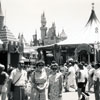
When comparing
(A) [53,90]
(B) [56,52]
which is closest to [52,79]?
(A) [53,90]

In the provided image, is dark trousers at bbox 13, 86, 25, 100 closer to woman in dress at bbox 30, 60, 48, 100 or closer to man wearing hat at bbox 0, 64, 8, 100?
man wearing hat at bbox 0, 64, 8, 100

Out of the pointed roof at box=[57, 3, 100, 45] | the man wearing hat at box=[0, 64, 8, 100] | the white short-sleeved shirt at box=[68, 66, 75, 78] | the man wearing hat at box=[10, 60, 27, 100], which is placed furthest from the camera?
the pointed roof at box=[57, 3, 100, 45]

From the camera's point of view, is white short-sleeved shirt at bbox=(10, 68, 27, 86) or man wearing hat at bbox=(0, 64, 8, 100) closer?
man wearing hat at bbox=(0, 64, 8, 100)

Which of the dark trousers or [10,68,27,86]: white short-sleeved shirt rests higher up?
[10,68,27,86]: white short-sleeved shirt

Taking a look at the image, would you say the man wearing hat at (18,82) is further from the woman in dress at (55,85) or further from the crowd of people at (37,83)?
the woman in dress at (55,85)

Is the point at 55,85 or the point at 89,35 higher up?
the point at 89,35

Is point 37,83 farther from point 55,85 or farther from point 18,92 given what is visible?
point 18,92

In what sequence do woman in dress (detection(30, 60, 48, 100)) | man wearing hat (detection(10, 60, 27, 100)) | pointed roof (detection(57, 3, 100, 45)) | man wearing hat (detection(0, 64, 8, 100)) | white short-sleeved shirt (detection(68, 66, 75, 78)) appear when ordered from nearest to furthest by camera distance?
woman in dress (detection(30, 60, 48, 100)) < man wearing hat (detection(0, 64, 8, 100)) < man wearing hat (detection(10, 60, 27, 100)) < white short-sleeved shirt (detection(68, 66, 75, 78)) < pointed roof (detection(57, 3, 100, 45))

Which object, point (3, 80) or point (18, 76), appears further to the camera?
point (18, 76)

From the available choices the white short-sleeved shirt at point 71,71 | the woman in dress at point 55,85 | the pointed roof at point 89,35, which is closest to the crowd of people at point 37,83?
the woman in dress at point 55,85

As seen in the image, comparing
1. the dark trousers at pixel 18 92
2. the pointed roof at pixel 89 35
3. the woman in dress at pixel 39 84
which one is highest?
the pointed roof at pixel 89 35

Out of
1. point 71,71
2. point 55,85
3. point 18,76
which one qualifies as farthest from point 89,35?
point 55,85

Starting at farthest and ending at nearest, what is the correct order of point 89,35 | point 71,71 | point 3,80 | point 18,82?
point 89,35, point 71,71, point 18,82, point 3,80

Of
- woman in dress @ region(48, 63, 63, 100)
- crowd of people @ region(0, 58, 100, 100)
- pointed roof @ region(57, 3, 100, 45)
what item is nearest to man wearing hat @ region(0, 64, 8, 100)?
crowd of people @ region(0, 58, 100, 100)
